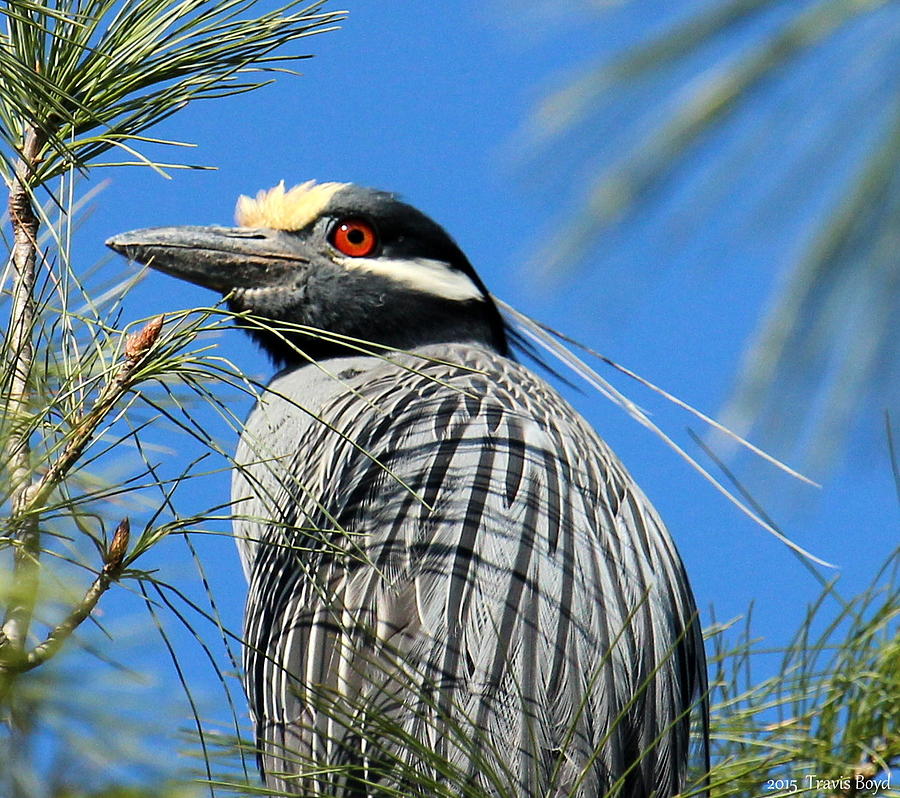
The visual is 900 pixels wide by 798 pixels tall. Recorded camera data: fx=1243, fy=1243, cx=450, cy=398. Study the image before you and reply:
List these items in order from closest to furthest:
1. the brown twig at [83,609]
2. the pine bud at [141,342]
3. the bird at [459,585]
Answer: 1. the brown twig at [83,609]
2. the pine bud at [141,342]
3. the bird at [459,585]

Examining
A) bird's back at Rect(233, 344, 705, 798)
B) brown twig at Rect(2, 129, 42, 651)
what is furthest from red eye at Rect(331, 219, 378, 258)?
brown twig at Rect(2, 129, 42, 651)

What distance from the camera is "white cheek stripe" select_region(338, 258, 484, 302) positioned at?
3.45 meters

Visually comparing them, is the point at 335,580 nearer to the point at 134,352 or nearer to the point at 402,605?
the point at 402,605

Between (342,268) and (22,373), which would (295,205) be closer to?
(342,268)

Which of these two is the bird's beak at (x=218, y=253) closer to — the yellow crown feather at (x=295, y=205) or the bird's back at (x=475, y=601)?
the yellow crown feather at (x=295, y=205)

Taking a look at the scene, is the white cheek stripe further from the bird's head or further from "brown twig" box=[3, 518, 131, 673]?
"brown twig" box=[3, 518, 131, 673]

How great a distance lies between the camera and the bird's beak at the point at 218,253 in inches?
121

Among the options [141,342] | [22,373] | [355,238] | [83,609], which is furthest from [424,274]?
[83,609]

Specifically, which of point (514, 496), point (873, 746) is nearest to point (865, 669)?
point (873, 746)

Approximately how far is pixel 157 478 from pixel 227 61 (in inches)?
25.9

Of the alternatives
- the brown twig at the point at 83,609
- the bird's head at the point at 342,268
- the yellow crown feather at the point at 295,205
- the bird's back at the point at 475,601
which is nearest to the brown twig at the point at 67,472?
the brown twig at the point at 83,609

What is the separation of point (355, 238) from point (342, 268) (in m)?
0.10

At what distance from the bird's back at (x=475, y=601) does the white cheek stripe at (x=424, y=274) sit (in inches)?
25.0

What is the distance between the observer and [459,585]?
2438mm
